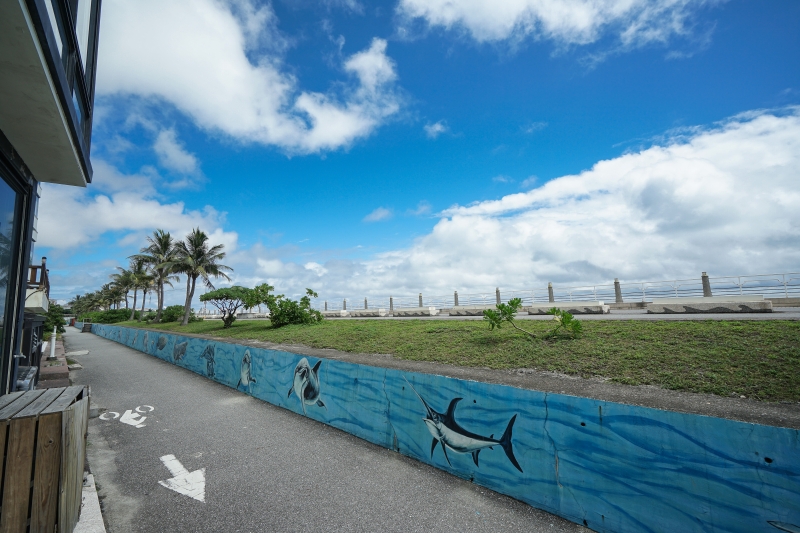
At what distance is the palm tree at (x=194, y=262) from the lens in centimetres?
3428

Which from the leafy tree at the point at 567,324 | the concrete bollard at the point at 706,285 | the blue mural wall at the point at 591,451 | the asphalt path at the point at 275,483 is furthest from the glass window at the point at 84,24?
the concrete bollard at the point at 706,285

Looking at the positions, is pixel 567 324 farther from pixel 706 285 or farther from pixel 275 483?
pixel 706 285

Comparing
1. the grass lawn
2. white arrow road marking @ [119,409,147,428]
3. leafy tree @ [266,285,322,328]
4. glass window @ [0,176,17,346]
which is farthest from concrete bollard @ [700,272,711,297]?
glass window @ [0,176,17,346]

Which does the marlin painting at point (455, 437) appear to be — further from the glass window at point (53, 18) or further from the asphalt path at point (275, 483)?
the glass window at point (53, 18)

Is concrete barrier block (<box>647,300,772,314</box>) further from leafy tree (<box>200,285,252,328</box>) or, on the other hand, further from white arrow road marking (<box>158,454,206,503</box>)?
leafy tree (<box>200,285,252,328</box>)

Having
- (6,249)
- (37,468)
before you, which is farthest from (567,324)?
(6,249)

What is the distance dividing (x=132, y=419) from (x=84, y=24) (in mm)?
6508

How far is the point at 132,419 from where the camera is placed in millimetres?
A: 6980

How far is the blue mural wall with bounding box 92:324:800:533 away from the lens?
2.76m

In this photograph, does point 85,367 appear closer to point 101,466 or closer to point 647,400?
point 101,466

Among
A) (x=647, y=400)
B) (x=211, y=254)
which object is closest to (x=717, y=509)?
(x=647, y=400)

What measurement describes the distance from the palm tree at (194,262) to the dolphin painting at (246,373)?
29.0m

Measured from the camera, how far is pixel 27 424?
2.72 metres

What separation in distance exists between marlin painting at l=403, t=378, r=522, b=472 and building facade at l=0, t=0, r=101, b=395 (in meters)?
5.11
